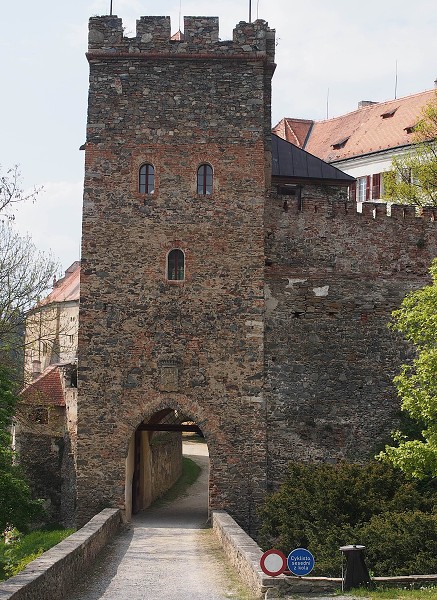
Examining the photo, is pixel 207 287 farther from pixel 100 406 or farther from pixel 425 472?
pixel 425 472

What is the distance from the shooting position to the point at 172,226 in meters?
21.9

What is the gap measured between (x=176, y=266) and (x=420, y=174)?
12.7 metres

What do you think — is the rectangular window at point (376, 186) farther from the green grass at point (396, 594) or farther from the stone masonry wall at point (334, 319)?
the green grass at point (396, 594)

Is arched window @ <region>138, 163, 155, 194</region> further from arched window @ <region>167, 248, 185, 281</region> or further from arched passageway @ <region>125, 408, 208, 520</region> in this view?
arched passageway @ <region>125, 408, 208, 520</region>

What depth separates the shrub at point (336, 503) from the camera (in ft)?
56.4

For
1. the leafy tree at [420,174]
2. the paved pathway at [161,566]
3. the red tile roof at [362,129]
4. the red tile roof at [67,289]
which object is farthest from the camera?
the red tile roof at [67,289]

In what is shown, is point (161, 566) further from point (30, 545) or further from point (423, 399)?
point (30, 545)

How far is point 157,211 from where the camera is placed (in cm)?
2195

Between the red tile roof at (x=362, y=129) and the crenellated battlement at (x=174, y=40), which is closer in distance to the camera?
the crenellated battlement at (x=174, y=40)

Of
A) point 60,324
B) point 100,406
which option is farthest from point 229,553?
point 60,324

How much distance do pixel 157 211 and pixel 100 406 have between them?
15.4 feet

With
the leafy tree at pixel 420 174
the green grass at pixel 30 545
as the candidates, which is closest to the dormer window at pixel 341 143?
the leafy tree at pixel 420 174

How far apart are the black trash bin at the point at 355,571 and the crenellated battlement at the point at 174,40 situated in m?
12.8

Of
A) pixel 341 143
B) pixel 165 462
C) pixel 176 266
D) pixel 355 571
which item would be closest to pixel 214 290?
pixel 176 266
